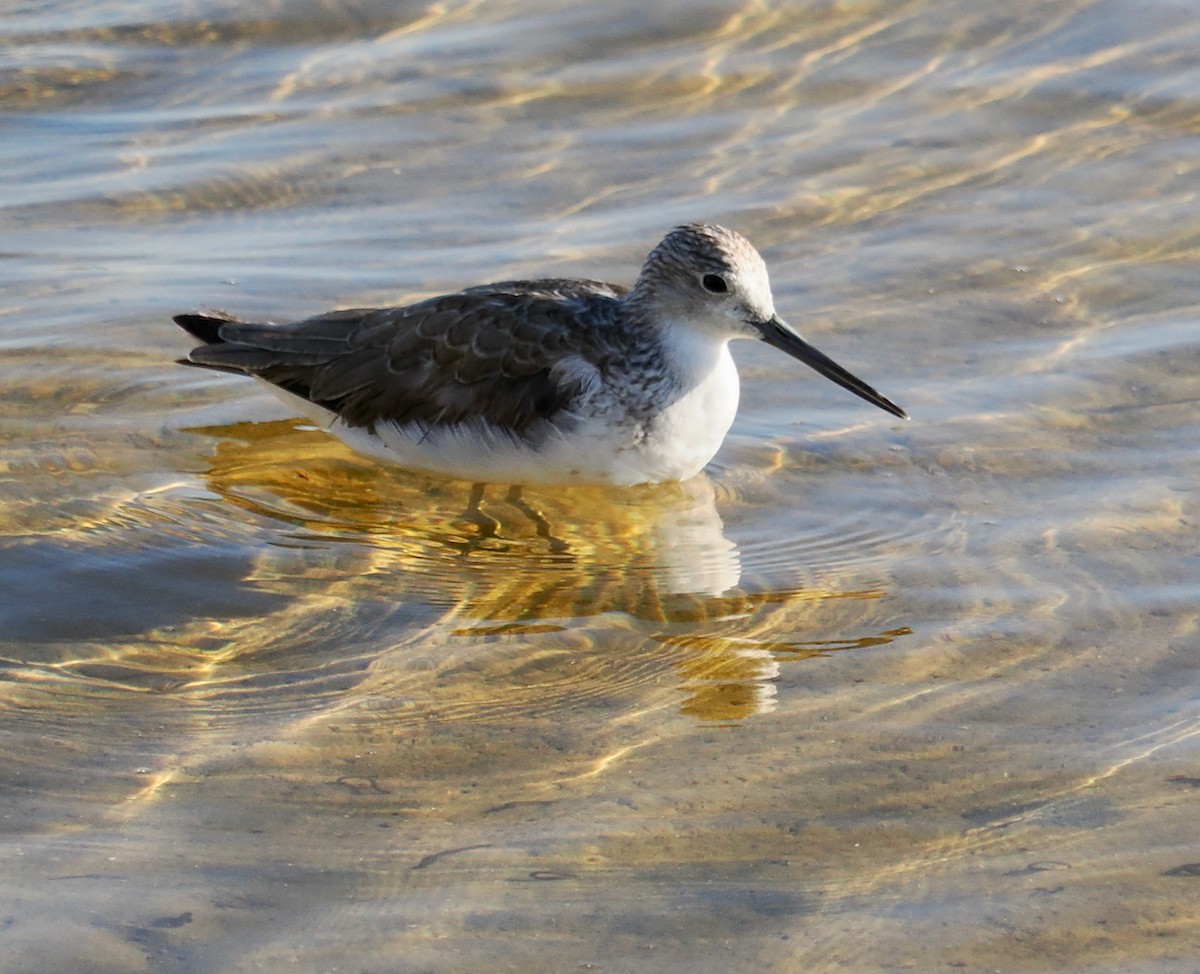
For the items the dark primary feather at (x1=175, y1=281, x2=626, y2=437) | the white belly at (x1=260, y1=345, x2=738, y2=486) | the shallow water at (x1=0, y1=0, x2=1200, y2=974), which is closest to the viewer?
the shallow water at (x1=0, y1=0, x2=1200, y2=974)

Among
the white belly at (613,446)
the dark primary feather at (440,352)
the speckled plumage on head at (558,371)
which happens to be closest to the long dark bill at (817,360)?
the speckled plumage on head at (558,371)

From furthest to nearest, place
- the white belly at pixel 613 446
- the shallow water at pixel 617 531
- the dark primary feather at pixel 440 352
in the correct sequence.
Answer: the dark primary feather at pixel 440 352
the white belly at pixel 613 446
the shallow water at pixel 617 531

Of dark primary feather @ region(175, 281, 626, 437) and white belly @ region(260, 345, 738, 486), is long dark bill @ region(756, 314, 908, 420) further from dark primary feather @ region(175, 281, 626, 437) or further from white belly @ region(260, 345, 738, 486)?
dark primary feather @ region(175, 281, 626, 437)

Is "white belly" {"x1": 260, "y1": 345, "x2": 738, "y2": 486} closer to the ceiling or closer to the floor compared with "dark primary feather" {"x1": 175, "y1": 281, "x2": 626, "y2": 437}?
closer to the floor

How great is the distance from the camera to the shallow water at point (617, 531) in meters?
4.40

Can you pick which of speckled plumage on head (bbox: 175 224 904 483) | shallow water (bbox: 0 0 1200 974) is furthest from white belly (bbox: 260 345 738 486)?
shallow water (bbox: 0 0 1200 974)

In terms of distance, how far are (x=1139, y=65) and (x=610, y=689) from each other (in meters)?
6.96

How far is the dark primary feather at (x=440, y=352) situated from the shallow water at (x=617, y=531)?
349mm

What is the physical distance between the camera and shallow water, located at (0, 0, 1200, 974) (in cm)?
440

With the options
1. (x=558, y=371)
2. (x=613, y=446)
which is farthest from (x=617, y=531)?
(x=558, y=371)

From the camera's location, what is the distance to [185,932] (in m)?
4.19

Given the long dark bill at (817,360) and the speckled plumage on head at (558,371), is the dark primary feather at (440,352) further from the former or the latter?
the long dark bill at (817,360)

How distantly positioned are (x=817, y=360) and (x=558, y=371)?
1.03 m

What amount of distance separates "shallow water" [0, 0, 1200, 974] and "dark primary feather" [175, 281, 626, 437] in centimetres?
35
